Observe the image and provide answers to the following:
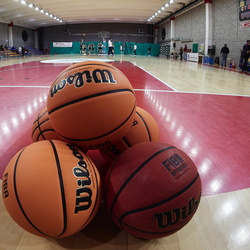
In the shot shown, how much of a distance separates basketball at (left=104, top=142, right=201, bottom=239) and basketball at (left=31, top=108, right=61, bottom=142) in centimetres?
60

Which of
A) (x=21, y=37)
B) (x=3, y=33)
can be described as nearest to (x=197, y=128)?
(x=3, y=33)

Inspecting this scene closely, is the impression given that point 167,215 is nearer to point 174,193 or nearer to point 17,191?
point 174,193

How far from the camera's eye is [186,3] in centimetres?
1762

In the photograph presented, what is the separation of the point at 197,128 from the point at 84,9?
2104 cm

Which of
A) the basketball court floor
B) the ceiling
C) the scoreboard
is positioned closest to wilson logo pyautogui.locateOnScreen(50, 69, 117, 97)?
the basketball court floor

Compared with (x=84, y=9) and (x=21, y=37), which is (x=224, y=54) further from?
(x=21, y=37)

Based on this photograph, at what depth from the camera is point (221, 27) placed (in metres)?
13.6

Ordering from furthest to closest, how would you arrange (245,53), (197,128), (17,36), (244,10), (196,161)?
(17,36)
(244,10)
(245,53)
(197,128)
(196,161)

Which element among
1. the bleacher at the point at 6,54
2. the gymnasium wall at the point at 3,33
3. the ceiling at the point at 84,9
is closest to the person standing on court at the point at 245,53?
the ceiling at the point at 84,9

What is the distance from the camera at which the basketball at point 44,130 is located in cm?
157

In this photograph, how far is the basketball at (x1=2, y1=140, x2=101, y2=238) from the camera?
97 centimetres

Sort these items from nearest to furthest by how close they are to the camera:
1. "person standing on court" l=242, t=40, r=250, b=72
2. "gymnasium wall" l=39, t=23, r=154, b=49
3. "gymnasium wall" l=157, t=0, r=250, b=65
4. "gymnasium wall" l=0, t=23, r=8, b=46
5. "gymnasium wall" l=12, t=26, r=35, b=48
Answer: "person standing on court" l=242, t=40, r=250, b=72, "gymnasium wall" l=157, t=0, r=250, b=65, "gymnasium wall" l=0, t=23, r=8, b=46, "gymnasium wall" l=12, t=26, r=35, b=48, "gymnasium wall" l=39, t=23, r=154, b=49

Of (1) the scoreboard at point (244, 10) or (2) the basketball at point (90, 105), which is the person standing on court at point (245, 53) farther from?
(2) the basketball at point (90, 105)

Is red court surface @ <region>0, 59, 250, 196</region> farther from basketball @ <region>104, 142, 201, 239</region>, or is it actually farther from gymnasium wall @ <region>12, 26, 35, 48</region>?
gymnasium wall @ <region>12, 26, 35, 48</region>
